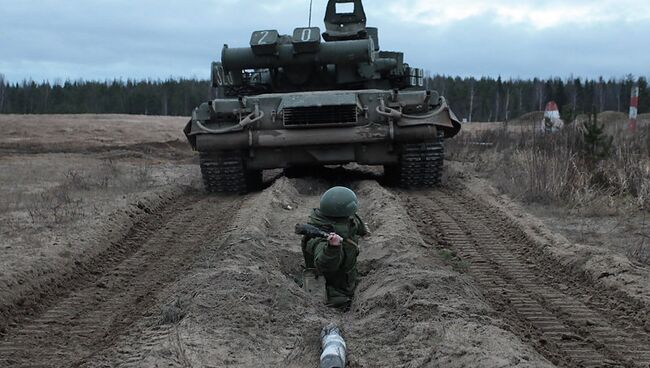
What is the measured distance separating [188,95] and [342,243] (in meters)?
79.5

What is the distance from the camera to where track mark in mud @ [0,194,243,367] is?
532 cm

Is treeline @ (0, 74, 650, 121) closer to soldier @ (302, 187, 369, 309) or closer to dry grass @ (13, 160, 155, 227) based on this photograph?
Result: dry grass @ (13, 160, 155, 227)

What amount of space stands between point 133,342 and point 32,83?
88587mm

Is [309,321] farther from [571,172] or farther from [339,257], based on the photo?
[571,172]

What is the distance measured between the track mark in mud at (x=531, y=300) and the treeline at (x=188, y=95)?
181 ft

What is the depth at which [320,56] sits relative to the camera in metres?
13.9

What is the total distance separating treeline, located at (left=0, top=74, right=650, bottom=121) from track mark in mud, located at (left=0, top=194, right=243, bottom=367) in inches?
2208

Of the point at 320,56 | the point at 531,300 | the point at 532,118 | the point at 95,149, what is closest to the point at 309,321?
the point at 531,300

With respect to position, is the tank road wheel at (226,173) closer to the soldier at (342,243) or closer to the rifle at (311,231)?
the soldier at (342,243)

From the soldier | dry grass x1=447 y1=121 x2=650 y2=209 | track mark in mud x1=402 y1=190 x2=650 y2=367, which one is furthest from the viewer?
dry grass x1=447 y1=121 x2=650 y2=209

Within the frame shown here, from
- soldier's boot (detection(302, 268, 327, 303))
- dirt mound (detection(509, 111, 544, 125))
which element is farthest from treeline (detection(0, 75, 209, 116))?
soldier's boot (detection(302, 268, 327, 303))

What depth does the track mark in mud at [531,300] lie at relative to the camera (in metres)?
5.18

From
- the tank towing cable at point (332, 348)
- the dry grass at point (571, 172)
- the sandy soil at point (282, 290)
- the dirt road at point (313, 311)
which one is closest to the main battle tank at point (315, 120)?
the sandy soil at point (282, 290)

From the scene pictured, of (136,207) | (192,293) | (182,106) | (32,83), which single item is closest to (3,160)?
(136,207)
